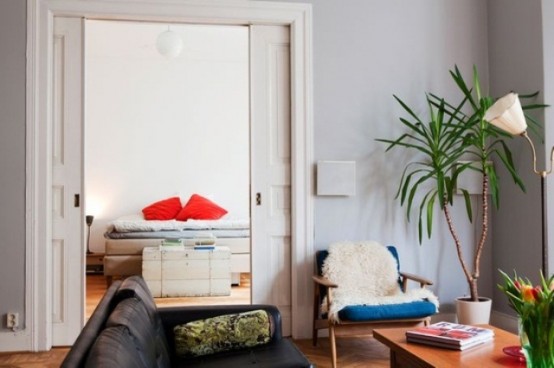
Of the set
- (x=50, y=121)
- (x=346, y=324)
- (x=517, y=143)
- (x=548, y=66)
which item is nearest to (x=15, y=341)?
(x=50, y=121)

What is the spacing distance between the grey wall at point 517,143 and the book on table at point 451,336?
1.98 m

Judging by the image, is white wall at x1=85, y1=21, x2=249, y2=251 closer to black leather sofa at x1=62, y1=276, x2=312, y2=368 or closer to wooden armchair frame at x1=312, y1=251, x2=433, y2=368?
wooden armchair frame at x1=312, y1=251, x2=433, y2=368

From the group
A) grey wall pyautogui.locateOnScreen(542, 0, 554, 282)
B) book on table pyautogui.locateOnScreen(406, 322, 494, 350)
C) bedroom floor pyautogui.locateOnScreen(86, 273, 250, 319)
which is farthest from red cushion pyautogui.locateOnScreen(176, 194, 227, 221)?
book on table pyautogui.locateOnScreen(406, 322, 494, 350)

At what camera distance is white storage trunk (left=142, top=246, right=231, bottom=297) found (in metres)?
6.05

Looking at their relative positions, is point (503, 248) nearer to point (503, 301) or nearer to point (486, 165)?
point (503, 301)

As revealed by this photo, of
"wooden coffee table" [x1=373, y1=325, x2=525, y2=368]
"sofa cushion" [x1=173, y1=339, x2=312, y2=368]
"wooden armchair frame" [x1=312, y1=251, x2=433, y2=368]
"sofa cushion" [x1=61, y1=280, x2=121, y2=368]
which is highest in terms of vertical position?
"sofa cushion" [x1=61, y1=280, x2=121, y2=368]

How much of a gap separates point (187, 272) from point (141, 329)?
13.6 ft

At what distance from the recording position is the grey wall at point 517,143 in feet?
13.9

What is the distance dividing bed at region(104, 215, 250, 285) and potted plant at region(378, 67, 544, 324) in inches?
110

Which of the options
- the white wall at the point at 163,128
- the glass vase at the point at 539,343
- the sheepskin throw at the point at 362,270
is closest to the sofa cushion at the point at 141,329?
the glass vase at the point at 539,343

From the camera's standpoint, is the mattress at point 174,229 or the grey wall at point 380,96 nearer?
the grey wall at point 380,96

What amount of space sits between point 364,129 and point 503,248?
1.56 meters

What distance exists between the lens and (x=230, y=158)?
348 inches

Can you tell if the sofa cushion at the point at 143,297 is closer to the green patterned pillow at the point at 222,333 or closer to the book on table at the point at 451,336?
the green patterned pillow at the point at 222,333
